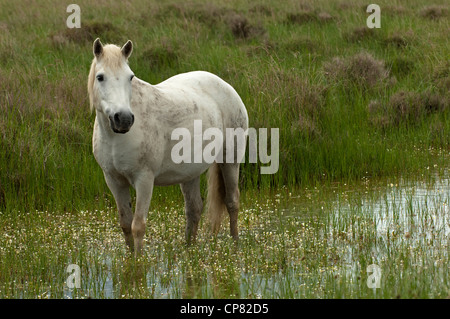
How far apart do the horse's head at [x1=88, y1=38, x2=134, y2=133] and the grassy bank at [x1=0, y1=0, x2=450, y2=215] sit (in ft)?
9.29

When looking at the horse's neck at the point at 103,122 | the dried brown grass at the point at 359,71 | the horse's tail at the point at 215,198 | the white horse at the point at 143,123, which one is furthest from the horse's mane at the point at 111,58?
the dried brown grass at the point at 359,71

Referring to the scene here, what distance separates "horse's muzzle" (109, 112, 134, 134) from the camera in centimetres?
548

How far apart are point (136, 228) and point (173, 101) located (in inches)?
45.4

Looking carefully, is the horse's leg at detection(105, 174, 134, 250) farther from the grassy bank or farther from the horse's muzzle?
the grassy bank

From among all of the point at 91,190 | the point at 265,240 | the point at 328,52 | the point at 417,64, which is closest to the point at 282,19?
the point at 328,52

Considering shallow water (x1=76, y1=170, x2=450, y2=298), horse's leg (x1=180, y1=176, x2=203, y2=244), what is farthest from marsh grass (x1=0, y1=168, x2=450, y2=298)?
horse's leg (x1=180, y1=176, x2=203, y2=244)

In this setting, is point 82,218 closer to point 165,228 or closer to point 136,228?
point 165,228

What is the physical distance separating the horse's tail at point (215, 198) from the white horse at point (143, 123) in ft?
0.43

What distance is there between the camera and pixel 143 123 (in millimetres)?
6141

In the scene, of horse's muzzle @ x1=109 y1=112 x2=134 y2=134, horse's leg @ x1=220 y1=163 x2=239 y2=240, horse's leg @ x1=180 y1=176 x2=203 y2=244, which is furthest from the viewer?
horse's leg @ x1=220 y1=163 x2=239 y2=240

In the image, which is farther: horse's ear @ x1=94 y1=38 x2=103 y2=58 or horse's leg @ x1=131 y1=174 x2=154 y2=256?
horse's leg @ x1=131 y1=174 x2=154 y2=256

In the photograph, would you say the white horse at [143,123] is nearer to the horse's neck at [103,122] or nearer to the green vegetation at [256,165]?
the horse's neck at [103,122]

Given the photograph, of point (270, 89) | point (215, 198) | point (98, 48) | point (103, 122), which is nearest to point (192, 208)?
point (215, 198)

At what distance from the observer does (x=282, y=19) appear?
19.1 m
